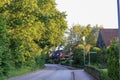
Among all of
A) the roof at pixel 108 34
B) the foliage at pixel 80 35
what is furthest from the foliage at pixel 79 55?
the foliage at pixel 80 35

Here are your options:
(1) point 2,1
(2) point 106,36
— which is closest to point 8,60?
(1) point 2,1

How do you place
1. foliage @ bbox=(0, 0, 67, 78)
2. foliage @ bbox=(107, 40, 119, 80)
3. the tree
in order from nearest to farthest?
1. foliage @ bbox=(107, 40, 119, 80)
2. foliage @ bbox=(0, 0, 67, 78)
3. the tree

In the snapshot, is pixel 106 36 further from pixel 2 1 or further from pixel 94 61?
pixel 2 1

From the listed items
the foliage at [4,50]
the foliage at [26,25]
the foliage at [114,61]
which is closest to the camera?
the foliage at [114,61]

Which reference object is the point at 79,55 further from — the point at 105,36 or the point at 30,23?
the point at 30,23

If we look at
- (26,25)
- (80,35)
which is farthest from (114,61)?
(80,35)

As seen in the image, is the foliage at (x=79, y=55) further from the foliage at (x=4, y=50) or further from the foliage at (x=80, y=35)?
the foliage at (x=4, y=50)

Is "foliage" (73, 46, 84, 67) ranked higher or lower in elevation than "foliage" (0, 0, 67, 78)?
lower

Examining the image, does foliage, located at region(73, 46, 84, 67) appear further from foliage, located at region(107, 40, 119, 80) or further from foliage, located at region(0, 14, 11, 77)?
foliage, located at region(107, 40, 119, 80)

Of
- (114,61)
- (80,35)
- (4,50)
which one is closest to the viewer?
(114,61)

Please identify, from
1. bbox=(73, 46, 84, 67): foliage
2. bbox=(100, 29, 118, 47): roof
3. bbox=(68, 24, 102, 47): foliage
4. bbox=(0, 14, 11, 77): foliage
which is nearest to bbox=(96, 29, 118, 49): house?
bbox=(100, 29, 118, 47): roof

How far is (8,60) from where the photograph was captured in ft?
114

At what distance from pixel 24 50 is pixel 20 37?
4.90 meters

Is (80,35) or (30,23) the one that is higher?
(80,35)
